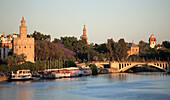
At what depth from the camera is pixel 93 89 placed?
248ft

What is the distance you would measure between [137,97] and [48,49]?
60971mm

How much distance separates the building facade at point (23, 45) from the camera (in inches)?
4409

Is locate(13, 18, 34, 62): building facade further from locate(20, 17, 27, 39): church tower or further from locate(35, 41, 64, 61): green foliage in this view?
locate(35, 41, 64, 61): green foliage

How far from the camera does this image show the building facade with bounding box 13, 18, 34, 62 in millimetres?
112000

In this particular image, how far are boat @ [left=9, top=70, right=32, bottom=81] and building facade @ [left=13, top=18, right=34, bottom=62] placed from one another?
15.6 metres

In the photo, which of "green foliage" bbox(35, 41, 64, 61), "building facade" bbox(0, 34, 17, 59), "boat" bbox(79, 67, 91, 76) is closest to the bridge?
"boat" bbox(79, 67, 91, 76)

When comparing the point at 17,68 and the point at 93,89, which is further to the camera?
the point at 17,68

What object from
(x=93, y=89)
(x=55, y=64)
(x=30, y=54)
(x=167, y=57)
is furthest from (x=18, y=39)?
(x=167, y=57)

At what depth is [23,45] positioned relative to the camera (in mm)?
112812

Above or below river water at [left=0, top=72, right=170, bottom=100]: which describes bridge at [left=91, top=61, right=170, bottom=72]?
above

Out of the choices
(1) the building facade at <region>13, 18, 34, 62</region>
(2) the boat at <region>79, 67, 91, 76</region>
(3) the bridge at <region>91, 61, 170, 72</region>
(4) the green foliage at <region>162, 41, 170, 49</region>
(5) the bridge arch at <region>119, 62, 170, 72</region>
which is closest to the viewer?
(1) the building facade at <region>13, 18, 34, 62</region>

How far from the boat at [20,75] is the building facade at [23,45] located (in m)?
15.6

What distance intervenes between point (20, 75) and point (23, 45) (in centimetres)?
1972

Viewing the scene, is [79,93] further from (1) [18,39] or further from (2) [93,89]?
(1) [18,39]
